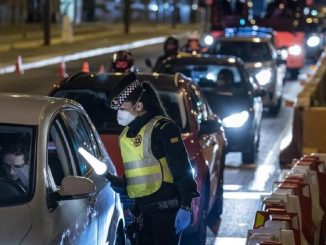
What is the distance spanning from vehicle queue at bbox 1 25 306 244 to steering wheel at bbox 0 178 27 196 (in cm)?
1

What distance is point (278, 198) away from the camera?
681 centimetres

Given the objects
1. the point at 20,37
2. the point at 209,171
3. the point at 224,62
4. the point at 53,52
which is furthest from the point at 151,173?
the point at 20,37

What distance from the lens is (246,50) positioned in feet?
71.2

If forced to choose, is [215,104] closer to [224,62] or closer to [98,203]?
[224,62]

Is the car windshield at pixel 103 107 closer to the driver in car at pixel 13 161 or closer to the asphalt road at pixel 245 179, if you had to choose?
the asphalt road at pixel 245 179

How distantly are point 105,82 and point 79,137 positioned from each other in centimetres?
348

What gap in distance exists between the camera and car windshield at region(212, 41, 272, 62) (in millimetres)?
21606

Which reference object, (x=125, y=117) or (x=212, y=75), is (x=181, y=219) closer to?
(x=125, y=117)

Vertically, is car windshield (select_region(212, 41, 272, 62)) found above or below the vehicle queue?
below

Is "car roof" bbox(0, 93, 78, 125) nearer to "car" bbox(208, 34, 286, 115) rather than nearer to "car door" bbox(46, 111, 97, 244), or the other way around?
"car door" bbox(46, 111, 97, 244)

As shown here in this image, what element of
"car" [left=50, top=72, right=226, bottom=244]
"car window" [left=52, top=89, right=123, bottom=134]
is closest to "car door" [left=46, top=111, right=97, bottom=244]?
"car" [left=50, top=72, right=226, bottom=244]

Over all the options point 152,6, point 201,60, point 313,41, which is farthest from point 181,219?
point 152,6

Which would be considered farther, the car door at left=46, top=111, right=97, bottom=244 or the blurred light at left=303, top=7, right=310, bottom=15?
the blurred light at left=303, top=7, right=310, bottom=15

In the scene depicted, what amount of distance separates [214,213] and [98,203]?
466cm
